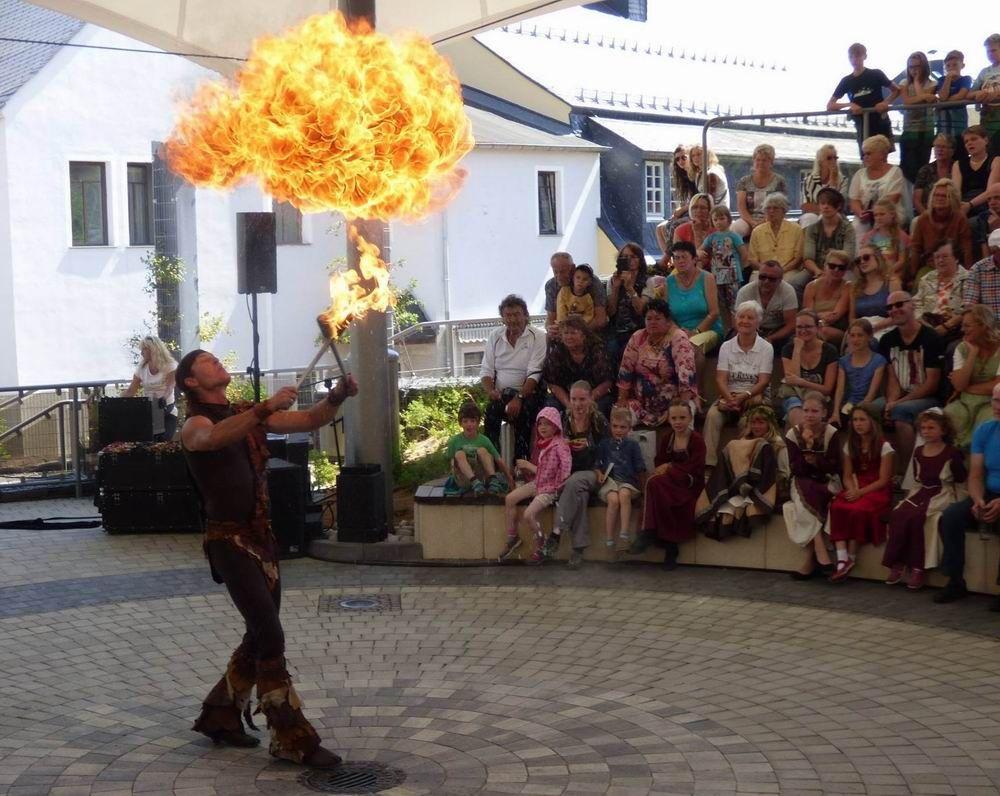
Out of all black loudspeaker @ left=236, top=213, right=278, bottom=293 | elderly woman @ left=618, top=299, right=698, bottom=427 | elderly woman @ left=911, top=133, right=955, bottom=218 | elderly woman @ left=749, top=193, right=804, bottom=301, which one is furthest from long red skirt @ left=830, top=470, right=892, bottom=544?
black loudspeaker @ left=236, top=213, right=278, bottom=293

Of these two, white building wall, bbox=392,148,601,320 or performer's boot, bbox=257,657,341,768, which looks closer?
performer's boot, bbox=257,657,341,768

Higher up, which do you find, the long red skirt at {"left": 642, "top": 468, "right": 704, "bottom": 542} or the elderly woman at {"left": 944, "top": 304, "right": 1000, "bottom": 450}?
the elderly woman at {"left": 944, "top": 304, "right": 1000, "bottom": 450}

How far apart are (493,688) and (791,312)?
5957mm

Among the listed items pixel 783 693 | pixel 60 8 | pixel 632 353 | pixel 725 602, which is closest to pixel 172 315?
pixel 60 8

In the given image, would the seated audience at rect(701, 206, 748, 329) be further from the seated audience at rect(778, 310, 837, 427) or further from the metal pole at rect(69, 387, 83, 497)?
the metal pole at rect(69, 387, 83, 497)

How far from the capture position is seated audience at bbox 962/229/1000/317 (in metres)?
11.5

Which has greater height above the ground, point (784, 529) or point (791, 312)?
point (791, 312)

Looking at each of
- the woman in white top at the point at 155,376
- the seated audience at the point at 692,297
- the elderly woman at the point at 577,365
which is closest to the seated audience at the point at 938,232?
the seated audience at the point at 692,297

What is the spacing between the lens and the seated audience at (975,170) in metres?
13.1

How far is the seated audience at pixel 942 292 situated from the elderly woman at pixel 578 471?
281 centimetres

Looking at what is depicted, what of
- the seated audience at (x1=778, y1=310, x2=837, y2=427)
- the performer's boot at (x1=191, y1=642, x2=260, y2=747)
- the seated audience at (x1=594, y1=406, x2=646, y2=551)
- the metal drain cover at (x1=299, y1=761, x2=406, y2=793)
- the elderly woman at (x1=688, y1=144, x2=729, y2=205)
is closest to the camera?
the metal drain cover at (x1=299, y1=761, x2=406, y2=793)

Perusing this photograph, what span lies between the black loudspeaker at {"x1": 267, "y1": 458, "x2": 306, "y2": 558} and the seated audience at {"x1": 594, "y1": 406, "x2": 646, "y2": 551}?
270 centimetres

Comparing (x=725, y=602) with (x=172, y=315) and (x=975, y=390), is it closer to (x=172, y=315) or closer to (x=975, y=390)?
(x=975, y=390)

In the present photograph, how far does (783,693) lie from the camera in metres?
8.03
